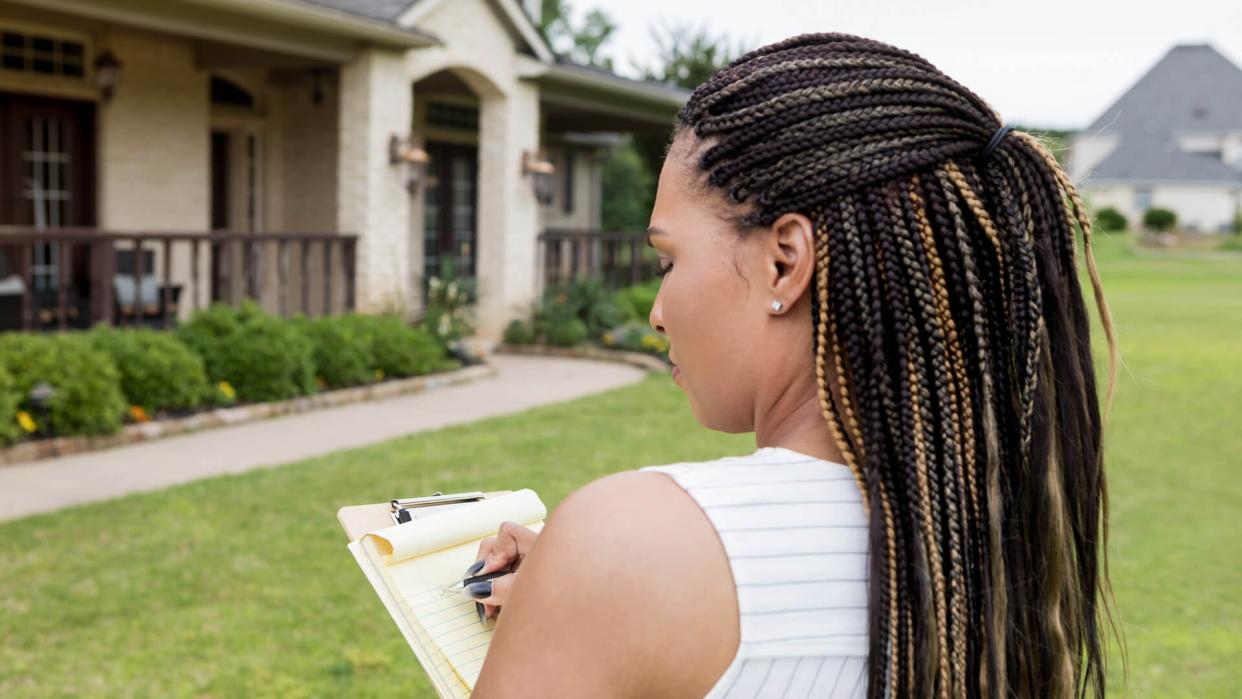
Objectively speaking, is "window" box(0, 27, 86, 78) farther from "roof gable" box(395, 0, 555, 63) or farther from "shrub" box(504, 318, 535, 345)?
"shrub" box(504, 318, 535, 345)

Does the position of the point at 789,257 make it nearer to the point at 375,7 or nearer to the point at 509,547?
the point at 509,547

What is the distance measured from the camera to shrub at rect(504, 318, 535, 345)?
1431cm

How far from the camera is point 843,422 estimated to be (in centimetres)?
111

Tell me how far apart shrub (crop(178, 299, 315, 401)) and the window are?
3.36 meters

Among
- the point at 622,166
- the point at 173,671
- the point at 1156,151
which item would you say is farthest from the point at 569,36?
the point at 173,671

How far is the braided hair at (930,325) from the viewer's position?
108 cm

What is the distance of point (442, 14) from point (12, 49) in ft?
13.9

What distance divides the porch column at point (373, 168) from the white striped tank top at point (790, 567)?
1126 cm

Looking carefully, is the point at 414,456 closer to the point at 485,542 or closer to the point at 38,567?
the point at 38,567

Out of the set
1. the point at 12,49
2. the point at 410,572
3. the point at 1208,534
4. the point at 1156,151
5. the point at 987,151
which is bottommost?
the point at 1208,534

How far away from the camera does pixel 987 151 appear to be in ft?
3.81

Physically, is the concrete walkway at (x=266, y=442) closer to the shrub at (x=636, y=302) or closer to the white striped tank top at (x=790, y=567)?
the shrub at (x=636, y=302)

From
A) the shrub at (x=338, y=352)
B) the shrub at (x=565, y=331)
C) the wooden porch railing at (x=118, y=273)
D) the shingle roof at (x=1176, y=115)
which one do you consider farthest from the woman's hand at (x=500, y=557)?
the shingle roof at (x=1176, y=115)

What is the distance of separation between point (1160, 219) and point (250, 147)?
5002cm
